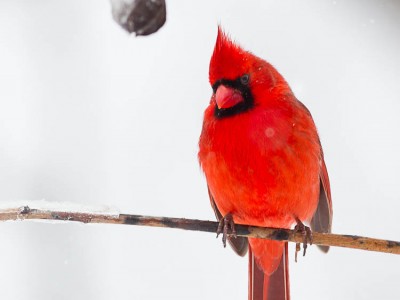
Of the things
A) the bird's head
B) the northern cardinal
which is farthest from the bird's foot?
the bird's head

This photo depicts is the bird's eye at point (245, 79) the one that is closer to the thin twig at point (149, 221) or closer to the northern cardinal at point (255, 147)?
the northern cardinal at point (255, 147)

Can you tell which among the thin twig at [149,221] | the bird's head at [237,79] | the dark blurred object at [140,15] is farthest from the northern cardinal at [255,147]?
the dark blurred object at [140,15]

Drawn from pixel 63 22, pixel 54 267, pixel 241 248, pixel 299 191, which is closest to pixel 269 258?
pixel 241 248

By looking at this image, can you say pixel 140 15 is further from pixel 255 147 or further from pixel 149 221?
pixel 255 147

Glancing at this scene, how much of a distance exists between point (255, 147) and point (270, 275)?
2.43 feet

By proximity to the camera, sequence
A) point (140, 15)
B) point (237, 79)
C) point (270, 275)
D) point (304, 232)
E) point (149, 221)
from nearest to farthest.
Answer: point (140, 15), point (149, 221), point (304, 232), point (237, 79), point (270, 275)

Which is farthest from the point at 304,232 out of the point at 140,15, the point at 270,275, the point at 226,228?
the point at 140,15

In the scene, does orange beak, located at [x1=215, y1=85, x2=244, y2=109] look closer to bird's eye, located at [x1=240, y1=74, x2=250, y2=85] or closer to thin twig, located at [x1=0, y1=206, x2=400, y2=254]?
bird's eye, located at [x1=240, y1=74, x2=250, y2=85]

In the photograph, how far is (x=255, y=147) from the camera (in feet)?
8.32

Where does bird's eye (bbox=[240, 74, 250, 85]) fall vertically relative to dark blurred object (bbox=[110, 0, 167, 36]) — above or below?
above

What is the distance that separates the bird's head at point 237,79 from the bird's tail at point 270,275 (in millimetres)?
738

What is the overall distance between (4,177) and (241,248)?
1.46 metres

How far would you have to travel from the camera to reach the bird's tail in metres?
2.88

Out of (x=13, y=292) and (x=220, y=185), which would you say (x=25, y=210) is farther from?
(x=13, y=292)
